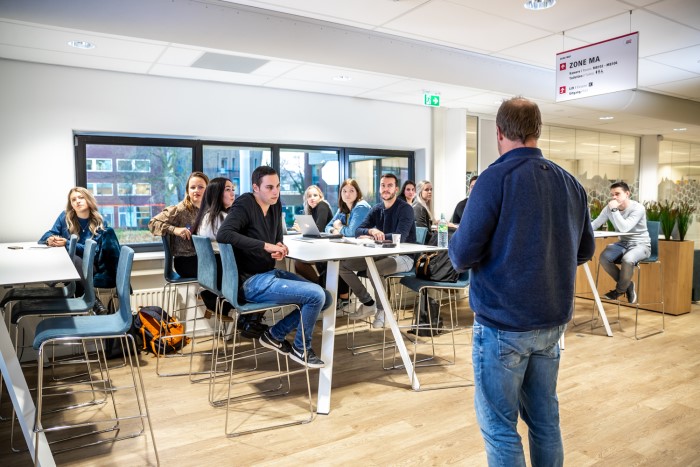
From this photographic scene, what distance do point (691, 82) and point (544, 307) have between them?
651cm

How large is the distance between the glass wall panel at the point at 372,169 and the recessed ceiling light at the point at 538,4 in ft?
9.75

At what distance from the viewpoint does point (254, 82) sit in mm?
5285

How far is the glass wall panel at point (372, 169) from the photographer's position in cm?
657

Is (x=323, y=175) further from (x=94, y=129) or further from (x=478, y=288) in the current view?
(x=478, y=288)

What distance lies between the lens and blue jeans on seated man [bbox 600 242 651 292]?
4941mm

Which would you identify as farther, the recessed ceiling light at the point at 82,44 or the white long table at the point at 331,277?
the recessed ceiling light at the point at 82,44

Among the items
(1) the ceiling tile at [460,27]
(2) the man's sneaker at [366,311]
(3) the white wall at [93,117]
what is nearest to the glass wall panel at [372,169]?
(3) the white wall at [93,117]

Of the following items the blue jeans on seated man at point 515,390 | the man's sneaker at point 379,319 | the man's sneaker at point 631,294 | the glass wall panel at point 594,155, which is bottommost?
the man's sneaker at point 379,319

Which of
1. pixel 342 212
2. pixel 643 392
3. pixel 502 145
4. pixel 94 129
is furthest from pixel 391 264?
pixel 94 129

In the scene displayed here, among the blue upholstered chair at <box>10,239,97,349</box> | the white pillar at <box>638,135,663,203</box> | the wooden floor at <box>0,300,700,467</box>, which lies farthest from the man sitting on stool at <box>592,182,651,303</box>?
the white pillar at <box>638,135,663,203</box>

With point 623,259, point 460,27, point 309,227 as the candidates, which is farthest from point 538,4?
point 623,259

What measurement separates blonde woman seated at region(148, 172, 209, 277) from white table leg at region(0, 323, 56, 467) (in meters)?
1.87

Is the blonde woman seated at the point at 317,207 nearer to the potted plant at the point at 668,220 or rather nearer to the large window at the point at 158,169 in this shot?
the large window at the point at 158,169

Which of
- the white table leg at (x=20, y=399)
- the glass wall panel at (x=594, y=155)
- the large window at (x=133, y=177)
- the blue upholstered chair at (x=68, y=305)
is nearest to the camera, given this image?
the white table leg at (x=20, y=399)
